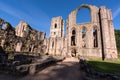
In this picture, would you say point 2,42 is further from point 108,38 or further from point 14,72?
point 108,38

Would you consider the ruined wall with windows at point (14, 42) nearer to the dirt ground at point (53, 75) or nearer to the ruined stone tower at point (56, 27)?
the ruined stone tower at point (56, 27)

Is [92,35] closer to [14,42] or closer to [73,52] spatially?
[73,52]

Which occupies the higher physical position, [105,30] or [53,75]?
[105,30]

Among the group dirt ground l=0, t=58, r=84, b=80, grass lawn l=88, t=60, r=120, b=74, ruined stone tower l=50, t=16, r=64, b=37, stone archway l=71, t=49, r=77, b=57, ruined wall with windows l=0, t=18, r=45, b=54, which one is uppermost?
ruined stone tower l=50, t=16, r=64, b=37

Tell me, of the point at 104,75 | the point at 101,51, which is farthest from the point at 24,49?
the point at 104,75

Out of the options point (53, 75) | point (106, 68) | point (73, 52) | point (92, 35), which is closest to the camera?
point (53, 75)

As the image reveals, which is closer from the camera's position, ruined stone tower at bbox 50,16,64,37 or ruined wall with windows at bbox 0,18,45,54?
ruined wall with windows at bbox 0,18,45,54

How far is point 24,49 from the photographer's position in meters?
33.9

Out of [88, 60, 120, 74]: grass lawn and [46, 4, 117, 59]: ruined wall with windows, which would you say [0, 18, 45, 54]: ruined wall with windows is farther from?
[88, 60, 120, 74]: grass lawn

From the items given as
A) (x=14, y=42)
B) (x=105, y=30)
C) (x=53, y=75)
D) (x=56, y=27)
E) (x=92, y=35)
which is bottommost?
(x=53, y=75)

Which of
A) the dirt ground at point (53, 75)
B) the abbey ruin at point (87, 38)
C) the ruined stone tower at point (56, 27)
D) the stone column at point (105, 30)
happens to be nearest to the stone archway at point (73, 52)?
the abbey ruin at point (87, 38)

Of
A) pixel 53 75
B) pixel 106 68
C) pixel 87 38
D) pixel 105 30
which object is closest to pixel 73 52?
pixel 87 38

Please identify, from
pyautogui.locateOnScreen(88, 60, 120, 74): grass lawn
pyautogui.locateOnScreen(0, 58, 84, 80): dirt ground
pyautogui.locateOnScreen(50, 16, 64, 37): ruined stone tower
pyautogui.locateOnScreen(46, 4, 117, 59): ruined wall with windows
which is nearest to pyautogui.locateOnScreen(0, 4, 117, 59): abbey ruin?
pyautogui.locateOnScreen(46, 4, 117, 59): ruined wall with windows

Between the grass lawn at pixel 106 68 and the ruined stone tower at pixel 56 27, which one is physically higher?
the ruined stone tower at pixel 56 27
